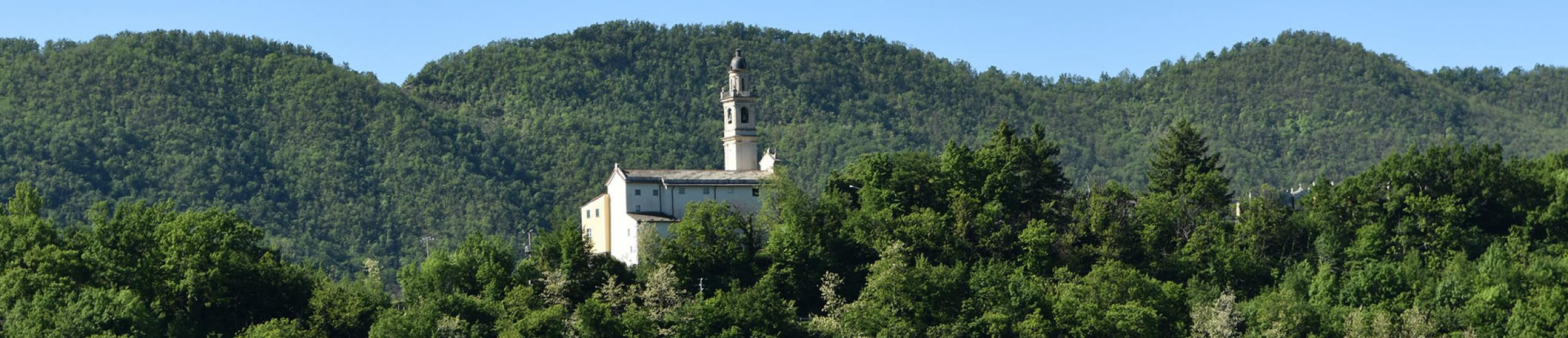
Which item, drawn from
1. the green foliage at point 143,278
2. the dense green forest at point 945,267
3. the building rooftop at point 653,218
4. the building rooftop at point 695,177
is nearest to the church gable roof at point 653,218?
the building rooftop at point 653,218

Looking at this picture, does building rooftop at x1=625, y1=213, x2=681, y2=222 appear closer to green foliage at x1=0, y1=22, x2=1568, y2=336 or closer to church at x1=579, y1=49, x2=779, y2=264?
church at x1=579, y1=49, x2=779, y2=264

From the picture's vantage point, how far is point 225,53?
499 ft

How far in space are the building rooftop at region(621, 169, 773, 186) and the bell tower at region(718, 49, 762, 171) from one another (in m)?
2.51

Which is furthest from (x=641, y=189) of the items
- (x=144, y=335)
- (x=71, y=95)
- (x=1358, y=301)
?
(x=71, y=95)

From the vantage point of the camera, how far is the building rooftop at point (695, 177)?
232 feet

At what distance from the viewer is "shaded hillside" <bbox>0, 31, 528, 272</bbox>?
13062cm

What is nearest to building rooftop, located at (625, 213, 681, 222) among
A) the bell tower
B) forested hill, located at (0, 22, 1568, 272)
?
the bell tower

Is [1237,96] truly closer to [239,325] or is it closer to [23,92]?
[23,92]

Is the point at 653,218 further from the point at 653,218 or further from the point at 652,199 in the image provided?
the point at 652,199

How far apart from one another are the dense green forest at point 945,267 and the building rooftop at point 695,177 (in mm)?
1964

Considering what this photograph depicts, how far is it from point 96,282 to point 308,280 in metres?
6.16

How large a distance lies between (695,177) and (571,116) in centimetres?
8159

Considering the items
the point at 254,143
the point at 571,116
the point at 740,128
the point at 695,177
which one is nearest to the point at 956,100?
the point at 571,116

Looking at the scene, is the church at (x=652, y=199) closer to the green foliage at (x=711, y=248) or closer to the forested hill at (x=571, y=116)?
the green foliage at (x=711, y=248)
